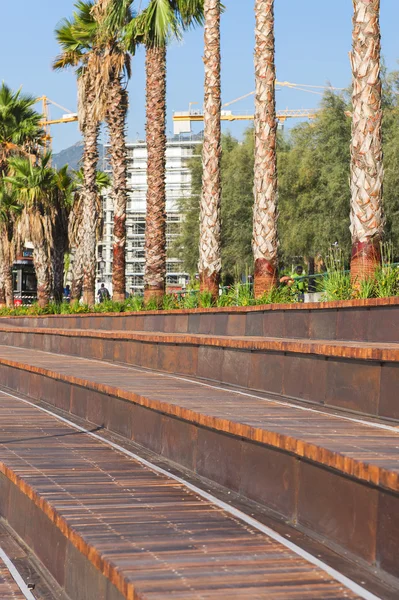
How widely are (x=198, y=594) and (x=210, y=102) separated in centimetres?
1678

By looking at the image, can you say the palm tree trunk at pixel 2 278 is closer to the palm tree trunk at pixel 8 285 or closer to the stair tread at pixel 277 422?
the palm tree trunk at pixel 8 285

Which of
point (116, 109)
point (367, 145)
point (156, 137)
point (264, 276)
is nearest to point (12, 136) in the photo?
point (116, 109)

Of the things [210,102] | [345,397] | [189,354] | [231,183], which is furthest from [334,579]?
[231,183]

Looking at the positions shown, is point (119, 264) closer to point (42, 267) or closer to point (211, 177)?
point (211, 177)

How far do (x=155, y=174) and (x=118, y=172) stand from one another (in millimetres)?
6170

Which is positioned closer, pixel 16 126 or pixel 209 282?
pixel 209 282

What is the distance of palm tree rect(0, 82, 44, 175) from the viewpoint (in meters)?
47.8

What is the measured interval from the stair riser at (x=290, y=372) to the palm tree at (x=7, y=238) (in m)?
35.2

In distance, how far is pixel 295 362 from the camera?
8.42m

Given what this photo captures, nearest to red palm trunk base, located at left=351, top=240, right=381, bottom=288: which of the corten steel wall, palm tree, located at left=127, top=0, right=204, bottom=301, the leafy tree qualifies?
the corten steel wall

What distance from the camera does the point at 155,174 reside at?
23703 millimetres

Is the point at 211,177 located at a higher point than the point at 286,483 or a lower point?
higher

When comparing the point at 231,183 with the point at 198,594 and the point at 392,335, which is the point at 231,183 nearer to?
the point at 392,335

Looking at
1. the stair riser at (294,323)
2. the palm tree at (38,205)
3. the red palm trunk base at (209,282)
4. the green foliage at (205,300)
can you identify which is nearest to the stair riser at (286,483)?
the stair riser at (294,323)
